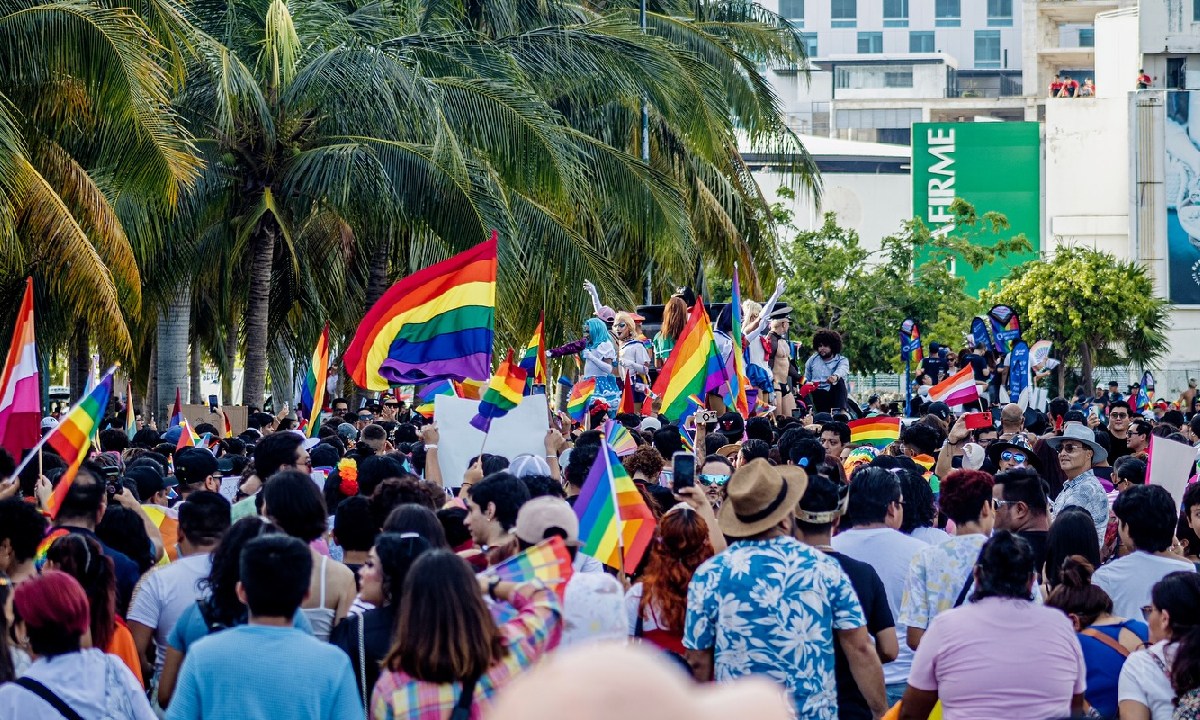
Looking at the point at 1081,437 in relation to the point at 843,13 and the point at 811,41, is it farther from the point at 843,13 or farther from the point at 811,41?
the point at 811,41

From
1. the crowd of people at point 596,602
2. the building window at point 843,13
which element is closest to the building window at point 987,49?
the building window at point 843,13

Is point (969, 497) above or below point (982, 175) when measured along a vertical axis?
below

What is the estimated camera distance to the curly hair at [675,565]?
5.82 metres

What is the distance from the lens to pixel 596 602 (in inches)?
201

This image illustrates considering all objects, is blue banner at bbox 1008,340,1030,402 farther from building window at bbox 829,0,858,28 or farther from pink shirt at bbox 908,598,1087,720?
building window at bbox 829,0,858,28

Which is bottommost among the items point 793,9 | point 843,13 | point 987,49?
point 987,49

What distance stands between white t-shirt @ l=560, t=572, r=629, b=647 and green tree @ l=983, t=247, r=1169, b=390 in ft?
147

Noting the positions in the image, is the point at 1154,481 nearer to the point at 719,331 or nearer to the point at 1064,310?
the point at 719,331

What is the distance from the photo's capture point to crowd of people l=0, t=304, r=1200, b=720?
4.50m

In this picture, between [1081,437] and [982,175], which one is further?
[982,175]

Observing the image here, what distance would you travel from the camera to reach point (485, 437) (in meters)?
9.90

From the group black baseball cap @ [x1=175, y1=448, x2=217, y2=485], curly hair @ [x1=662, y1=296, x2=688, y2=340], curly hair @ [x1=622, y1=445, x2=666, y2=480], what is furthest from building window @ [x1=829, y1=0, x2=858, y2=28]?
black baseball cap @ [x1=175, y1=448, x2=217, y2=485]

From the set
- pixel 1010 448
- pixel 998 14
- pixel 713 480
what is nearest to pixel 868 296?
pixel 1010 448

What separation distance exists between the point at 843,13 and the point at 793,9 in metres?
3.26
